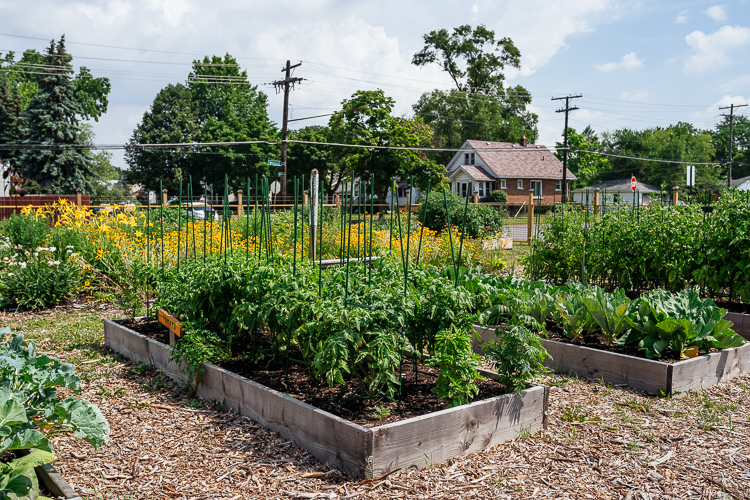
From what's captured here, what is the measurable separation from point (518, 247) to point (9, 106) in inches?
1345

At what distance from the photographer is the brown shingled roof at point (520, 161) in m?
47.7

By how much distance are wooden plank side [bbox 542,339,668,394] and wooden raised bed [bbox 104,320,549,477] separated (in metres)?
0.91

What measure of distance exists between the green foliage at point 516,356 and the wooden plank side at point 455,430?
0.36 ft

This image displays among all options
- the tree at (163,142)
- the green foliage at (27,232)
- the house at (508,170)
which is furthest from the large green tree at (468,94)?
the green foliage at (27,232)

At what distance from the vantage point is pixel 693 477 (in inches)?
123

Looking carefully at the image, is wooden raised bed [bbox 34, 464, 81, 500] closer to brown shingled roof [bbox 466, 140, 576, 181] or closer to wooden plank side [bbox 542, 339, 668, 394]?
wooden plank side [bbox 542, 339, 668, 394]

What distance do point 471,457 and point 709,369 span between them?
101 inches

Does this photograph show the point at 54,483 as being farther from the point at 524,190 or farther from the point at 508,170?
the point at 524,190

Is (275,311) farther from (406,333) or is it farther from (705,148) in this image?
(705,148)

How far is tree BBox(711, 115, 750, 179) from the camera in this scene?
75.1 metres

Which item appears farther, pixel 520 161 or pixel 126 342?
pixel 520 161

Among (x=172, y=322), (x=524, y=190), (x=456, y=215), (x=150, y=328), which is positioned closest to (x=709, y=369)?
(x=172, y=322)

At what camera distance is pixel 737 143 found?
8012 centimetres

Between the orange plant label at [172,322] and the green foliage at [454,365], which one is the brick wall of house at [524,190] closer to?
the orange plant label at [172,322]
